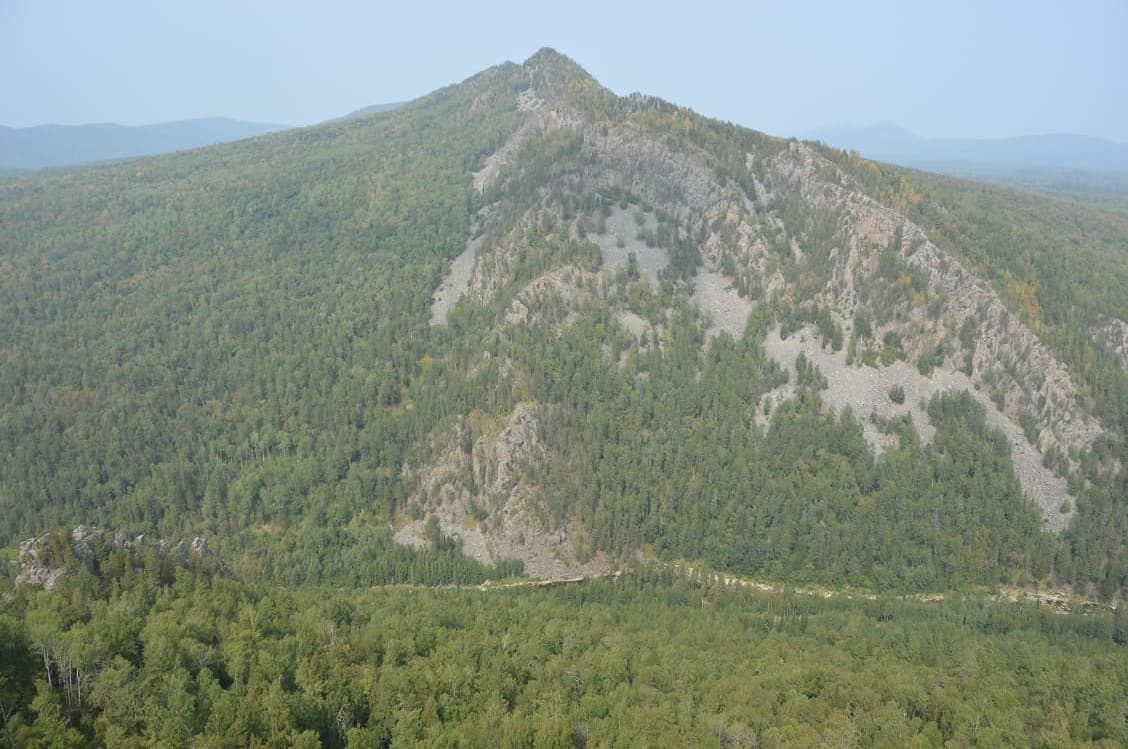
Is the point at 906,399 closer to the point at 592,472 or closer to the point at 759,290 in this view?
the point at 759,290

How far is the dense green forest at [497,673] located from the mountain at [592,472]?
0.39 m

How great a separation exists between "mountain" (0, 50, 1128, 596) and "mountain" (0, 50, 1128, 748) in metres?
0.70

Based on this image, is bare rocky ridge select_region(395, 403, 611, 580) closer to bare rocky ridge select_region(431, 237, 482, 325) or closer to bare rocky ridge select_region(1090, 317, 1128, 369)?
bare rocky ridge select_region(431, 237, 482, 325)

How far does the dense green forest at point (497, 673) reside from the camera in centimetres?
5141

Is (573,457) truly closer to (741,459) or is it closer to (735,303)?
(741,459)

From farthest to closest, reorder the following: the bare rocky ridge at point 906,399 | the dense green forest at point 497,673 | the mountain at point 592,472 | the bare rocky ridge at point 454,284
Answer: the bare rocky ridge at point 454,284
the bare rocky ridge at point 906,399
the mountain at point 592,472
the dense green forest at point 497,673

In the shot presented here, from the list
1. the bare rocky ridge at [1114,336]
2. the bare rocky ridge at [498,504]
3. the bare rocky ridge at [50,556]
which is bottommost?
the bare rocky ridge at [498,504]

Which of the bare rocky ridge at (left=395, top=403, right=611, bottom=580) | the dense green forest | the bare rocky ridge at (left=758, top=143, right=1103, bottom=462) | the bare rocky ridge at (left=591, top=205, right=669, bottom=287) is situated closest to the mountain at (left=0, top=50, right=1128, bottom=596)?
the bare rocky ridge at (left=758, top=143, right=1103, bottom=462)

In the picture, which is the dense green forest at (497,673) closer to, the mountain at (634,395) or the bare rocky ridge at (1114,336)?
the mountain at (634,395)

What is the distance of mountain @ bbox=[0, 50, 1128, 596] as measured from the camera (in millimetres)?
119375

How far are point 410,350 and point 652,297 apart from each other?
5327cm

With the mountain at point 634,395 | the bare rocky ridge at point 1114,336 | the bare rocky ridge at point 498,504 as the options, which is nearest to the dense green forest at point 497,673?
the bare rocky ridge at point 498,504

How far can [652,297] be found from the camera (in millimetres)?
154375

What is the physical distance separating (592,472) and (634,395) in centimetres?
1952
